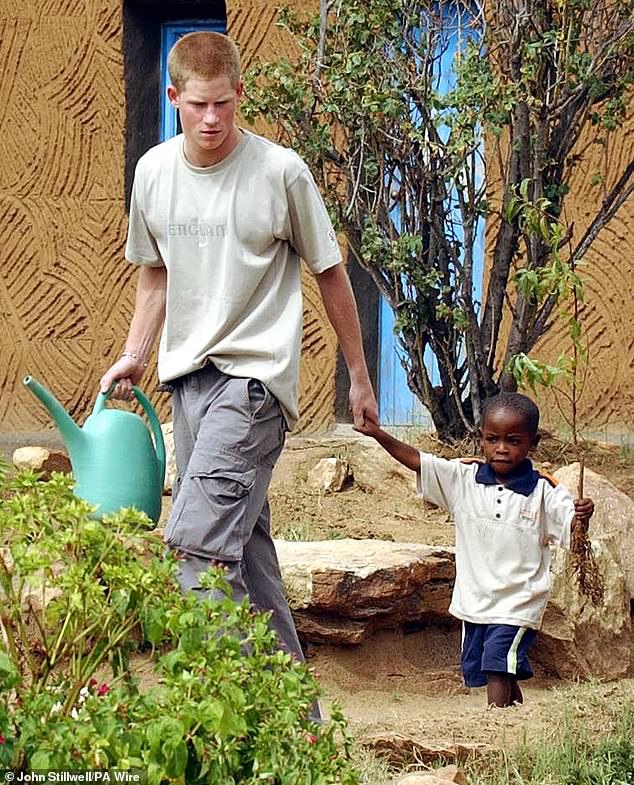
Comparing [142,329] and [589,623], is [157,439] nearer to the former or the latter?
[142,329]

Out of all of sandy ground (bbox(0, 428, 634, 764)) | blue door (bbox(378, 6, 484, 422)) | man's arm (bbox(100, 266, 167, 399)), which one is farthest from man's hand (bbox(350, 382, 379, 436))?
blue door (bbox(378, 6, 484, 422))

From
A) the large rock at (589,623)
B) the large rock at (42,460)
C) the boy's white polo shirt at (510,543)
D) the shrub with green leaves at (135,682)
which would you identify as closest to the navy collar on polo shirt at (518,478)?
the boy's white polo shirt at (510,543)

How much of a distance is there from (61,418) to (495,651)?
155cm

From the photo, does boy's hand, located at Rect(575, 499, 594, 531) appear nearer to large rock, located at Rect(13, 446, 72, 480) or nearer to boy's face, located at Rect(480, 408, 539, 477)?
boy's face, located at Rect(480, 408, 539, 477)

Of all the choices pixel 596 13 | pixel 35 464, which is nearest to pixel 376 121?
pixel 596 13

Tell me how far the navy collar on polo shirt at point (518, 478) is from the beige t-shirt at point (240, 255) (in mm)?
1046

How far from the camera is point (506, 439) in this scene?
4906 mm

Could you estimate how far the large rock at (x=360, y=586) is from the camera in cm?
532

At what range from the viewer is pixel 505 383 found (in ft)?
21.9

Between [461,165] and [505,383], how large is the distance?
97 cm

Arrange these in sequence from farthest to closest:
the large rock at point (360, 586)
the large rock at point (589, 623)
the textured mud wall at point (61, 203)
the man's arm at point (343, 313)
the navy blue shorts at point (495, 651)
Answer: the textured mud wall at point (61, 203)
the large rock at point (589, 623)
the large rock at point (360, 586)
the navy blue shorts at point (495, 651)
the man's arm at point (343, 313)

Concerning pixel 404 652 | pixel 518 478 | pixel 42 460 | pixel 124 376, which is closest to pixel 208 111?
pixel 124 376

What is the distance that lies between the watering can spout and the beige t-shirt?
0.52 meters

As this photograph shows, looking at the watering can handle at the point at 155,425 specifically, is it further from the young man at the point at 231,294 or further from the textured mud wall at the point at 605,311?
the textured mud wall at the point at 605,311
